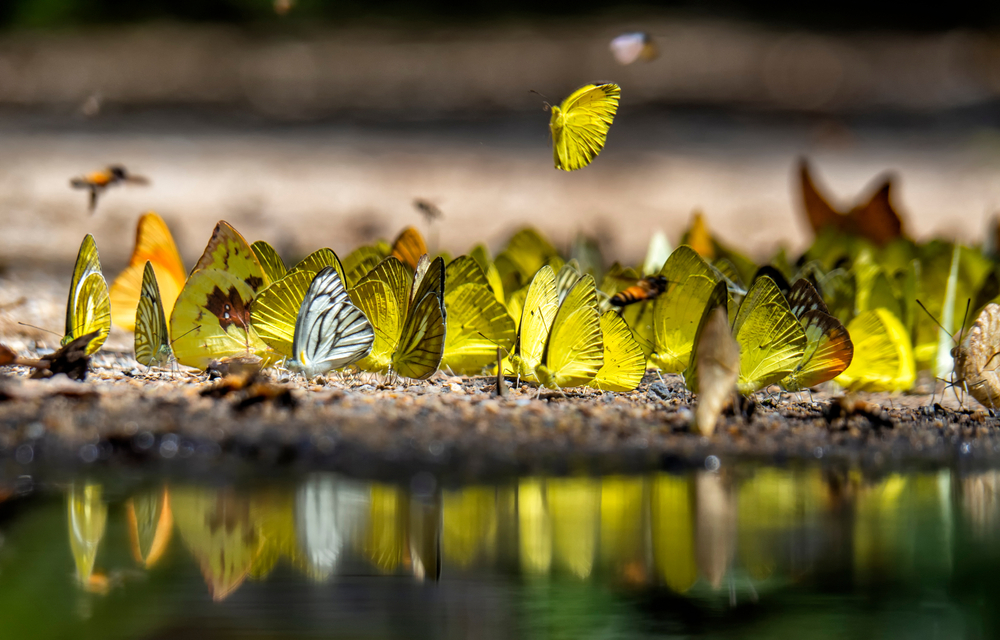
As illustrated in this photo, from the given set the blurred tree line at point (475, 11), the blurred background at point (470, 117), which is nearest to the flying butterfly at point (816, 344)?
the blurred background at point (470, 117)

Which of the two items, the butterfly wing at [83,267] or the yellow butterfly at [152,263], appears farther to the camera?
the yellow butterfly at [152,263]

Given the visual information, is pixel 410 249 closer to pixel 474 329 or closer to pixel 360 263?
pixel 360 263

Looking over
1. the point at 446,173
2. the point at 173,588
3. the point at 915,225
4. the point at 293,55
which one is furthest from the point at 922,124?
the point at 173,588

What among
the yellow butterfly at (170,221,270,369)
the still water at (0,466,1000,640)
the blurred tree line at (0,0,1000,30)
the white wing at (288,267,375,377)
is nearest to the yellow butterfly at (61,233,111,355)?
the yellow butterfly at (170,221,270,369)

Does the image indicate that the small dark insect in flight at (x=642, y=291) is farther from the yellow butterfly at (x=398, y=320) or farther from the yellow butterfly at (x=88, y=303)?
the yellow butterfly at (x=88, y=303)

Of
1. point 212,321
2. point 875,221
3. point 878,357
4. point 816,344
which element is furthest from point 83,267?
point 875,221
